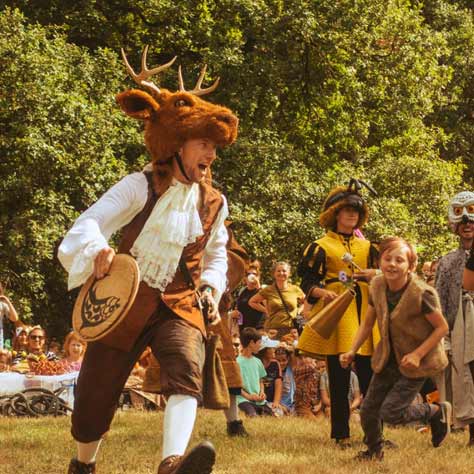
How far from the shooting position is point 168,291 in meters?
5.84

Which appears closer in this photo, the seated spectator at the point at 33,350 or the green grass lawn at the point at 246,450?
the green grass lawn at the point at 246,450

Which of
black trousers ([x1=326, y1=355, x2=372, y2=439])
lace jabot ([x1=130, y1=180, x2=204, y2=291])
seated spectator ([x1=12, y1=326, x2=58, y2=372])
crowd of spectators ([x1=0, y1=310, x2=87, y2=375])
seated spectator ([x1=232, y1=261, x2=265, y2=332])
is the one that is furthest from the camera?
seated spectator ([x1=232, y1=261, x2=265, y2=332])

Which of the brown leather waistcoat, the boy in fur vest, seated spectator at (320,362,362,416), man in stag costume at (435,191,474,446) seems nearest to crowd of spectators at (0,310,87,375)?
seated spectator at (320,362,362,416)

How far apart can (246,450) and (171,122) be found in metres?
2.86

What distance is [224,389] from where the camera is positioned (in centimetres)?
605

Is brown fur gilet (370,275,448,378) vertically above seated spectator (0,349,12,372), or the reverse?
brown fur gilet (370,275,448,378)

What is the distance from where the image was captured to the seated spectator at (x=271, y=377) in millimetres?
12219

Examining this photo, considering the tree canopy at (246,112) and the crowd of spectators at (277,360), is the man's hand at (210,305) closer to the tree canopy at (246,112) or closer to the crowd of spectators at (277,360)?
the crowd of spectators at (277,360)

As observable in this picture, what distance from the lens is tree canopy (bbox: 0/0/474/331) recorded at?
17125 mm

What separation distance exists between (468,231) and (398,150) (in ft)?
55.8

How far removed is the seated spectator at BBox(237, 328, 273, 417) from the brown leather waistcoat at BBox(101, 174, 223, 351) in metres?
5.37

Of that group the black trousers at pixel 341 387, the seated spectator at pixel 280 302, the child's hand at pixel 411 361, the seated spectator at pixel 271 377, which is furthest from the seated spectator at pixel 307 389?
the child's hand at pixel 411 361

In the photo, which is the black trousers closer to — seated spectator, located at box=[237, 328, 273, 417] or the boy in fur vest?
the boy in fur vest

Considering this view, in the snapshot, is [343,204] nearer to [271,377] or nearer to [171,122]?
[171,122]
